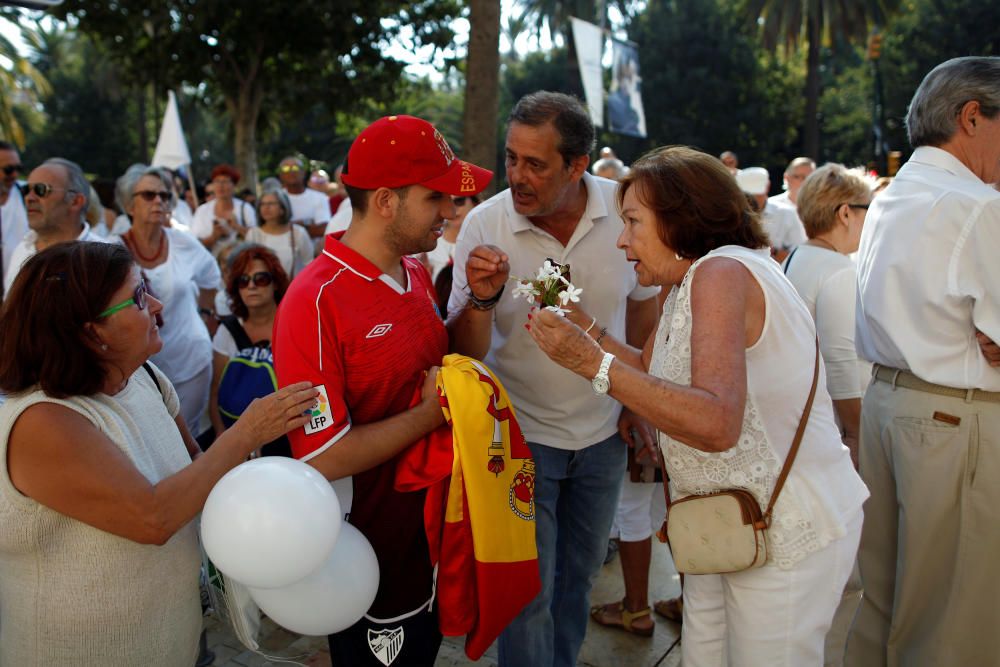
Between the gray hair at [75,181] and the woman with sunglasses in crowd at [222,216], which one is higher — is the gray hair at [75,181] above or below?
above

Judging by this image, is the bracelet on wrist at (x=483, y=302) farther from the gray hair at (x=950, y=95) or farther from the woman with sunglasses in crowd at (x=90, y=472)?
the gray hair at (x=950, y=95)

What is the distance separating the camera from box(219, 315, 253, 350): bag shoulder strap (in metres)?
4.19

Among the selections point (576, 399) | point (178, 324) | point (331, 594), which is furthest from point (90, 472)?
point (178, 324)

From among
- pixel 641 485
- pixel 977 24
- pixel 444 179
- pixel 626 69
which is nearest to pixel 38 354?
pixel 444 179

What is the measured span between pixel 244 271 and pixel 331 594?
2470 mm

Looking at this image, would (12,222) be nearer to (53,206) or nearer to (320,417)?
(53,206)

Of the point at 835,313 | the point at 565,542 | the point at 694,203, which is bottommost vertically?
the point at 565,542

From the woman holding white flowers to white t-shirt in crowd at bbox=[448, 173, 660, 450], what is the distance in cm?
71

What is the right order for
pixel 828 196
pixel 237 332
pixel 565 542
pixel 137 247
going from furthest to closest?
1. pixel 137 247
2. pixel 237 332
3. pixel 828 196
4. pixel 565 542

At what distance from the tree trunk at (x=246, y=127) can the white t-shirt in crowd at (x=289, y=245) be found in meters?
12.0

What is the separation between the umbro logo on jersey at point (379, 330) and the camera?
2330mm

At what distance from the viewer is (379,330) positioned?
2354mm

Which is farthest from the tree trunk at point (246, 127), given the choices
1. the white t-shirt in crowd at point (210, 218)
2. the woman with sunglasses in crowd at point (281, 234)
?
the woman with sunglasses in crowd at point (281, 234)

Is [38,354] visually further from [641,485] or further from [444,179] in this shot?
[641,485]
